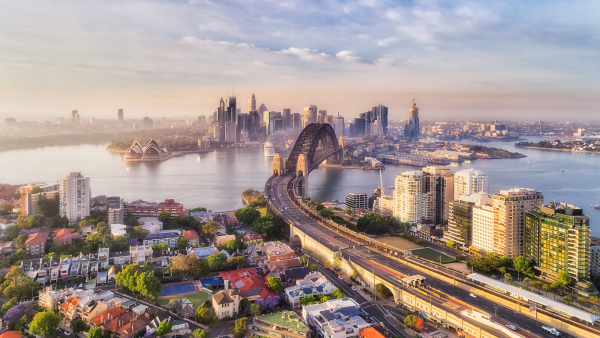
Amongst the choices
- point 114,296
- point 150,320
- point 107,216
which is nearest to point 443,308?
point 150,320

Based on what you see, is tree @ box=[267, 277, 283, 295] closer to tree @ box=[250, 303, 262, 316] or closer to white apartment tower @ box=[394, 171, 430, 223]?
tree @ box=[250, 303, 262, 316]

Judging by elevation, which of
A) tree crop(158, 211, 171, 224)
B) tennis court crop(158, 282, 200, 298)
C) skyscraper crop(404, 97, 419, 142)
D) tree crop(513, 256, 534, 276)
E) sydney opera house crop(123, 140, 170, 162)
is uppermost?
skyscraper crop(404, 97, 419, 142)

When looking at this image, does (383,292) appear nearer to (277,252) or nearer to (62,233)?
(277,252)

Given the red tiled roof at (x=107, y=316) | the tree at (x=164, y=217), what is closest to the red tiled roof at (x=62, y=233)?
the tree at (x=164, y=217)

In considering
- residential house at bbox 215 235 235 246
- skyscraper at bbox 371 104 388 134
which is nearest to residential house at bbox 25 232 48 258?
residential house at bbox 215 235 235 246

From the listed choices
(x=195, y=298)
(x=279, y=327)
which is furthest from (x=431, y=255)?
(x=195, y=298)

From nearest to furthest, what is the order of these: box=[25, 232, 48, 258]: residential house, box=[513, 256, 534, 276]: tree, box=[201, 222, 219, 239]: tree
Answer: box=[513, 256, 534, 276]: tree < box=[25, 232, 48, 258]: residential house < box=[201, 222, 219, 239]: tree

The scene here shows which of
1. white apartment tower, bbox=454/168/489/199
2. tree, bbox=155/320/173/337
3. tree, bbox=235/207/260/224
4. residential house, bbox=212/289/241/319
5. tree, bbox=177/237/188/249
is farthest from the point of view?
tree, bbox=235/207/260/224

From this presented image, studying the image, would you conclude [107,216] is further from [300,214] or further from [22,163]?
[22,163]
